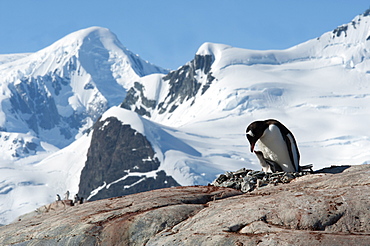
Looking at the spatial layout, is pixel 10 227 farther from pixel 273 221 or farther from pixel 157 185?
pixel 157 185

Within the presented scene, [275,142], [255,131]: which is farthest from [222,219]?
[275,142]

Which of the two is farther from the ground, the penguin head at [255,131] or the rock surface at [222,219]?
the penguin head at [255,131]

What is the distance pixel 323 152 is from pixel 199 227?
167703 mm

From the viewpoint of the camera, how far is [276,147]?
16156mm

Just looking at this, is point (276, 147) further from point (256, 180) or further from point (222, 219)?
point (222, 219)

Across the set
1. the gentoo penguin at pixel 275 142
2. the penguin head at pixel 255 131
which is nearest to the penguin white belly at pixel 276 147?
the gentoo penguin at pixel 275 142

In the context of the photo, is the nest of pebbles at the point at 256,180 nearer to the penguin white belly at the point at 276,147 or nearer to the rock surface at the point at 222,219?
the rock surface at the point at 222,219

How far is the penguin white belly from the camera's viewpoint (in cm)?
1606

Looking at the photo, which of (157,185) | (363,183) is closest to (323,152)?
(157,185)

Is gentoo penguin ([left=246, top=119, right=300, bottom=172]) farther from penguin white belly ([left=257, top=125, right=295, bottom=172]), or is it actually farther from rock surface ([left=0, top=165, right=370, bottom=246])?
rock surface ([left=0, top=165, right=370, bottom=246])

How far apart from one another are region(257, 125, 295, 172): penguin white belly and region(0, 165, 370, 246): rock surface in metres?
2.94

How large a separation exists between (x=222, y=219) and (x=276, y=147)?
5.94 meters

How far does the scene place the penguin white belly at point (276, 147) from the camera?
1606 cm

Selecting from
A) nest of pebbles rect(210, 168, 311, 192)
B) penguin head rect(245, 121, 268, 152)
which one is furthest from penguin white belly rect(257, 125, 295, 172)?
nest of pebbles rect(210, 168, 311, 192)
